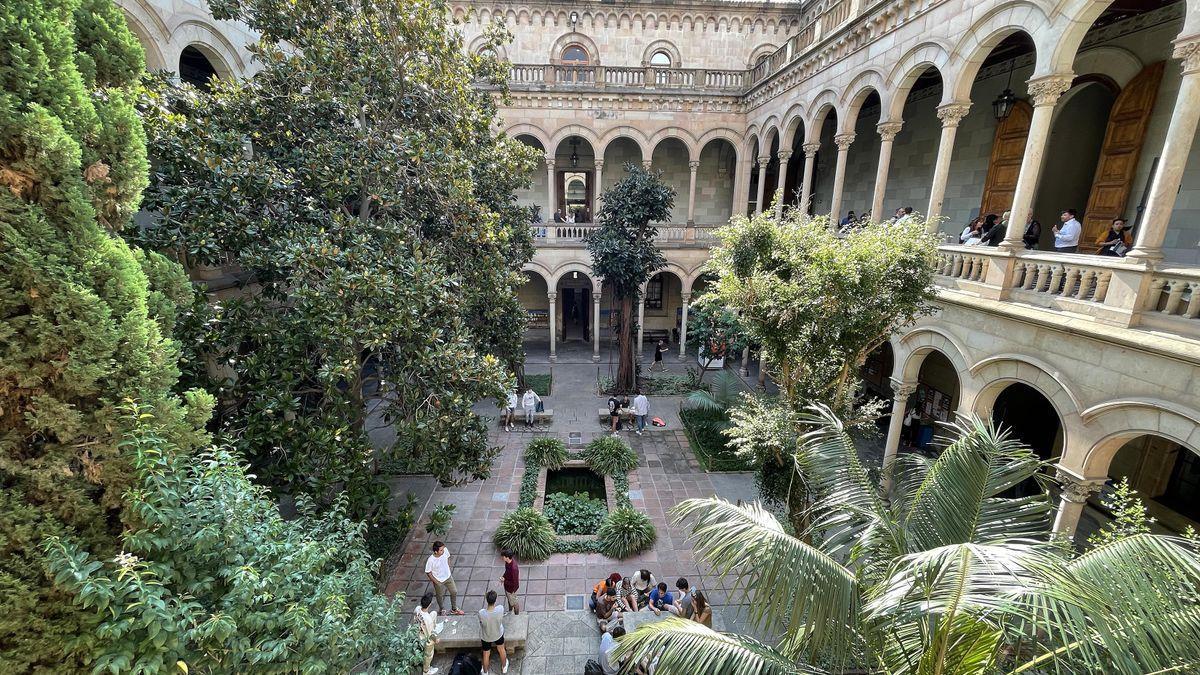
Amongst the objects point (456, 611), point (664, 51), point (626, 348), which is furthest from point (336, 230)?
point (664, 51)

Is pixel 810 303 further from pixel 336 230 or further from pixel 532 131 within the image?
pixel 532 131

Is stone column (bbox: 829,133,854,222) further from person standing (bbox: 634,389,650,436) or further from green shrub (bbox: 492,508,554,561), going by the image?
green shrub (bbox: 492,508,554,561)

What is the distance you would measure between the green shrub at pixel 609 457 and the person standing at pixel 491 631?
5.01 m

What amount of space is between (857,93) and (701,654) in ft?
42.4

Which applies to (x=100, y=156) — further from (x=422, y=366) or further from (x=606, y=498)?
(x=606, y=498)

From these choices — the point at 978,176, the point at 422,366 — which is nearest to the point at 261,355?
the point at 422,366

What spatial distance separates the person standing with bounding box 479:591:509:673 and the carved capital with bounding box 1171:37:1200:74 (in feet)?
34.0

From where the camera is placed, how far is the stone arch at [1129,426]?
5395 millimetres

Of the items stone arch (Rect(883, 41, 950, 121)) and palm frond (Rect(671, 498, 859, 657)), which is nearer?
palm frond (Rect(671, 498, 859, 657))

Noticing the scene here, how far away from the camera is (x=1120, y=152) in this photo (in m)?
8.98

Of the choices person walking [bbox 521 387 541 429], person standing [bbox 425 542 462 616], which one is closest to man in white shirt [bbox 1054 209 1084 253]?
person standing [bbox 425 542 462 616]

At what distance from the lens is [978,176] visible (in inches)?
460

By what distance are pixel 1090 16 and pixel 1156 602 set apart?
812 cm

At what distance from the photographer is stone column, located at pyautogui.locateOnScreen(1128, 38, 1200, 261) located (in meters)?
5.61
